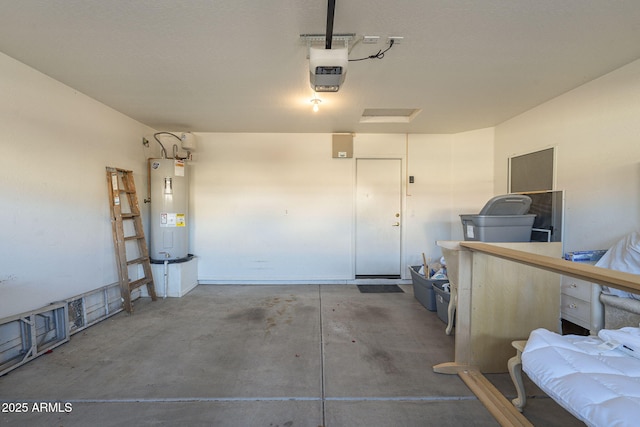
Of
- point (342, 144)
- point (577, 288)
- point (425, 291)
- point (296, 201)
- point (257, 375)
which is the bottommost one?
point (257, 375)

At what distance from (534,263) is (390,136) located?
129 inches

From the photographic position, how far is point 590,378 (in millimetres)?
1090

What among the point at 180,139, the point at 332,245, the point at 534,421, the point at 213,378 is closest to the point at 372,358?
the point at 534,421

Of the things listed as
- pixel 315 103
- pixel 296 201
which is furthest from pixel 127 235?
pixel 315 103

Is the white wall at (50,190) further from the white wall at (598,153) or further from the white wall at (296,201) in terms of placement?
the white wall at (598,153)

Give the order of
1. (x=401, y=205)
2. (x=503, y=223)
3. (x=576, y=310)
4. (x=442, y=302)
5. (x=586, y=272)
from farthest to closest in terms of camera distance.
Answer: (x=401, y=205)
(x=442, y=302)
(x=576, y=310)
(x=503, y=223)
(x=586, y=272)

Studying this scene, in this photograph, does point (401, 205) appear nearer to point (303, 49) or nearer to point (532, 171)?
point (532, 171)

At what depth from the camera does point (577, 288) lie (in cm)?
218

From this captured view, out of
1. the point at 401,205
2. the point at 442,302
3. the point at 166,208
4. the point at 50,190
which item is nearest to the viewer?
the point at 50,190

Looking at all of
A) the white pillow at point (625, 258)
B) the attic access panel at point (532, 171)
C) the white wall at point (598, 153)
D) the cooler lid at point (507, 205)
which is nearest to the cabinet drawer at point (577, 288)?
the white pillow at point (625, 258)

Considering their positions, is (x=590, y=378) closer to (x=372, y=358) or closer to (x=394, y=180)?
(x=372, y=358)

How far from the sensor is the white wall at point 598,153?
6.99 feet

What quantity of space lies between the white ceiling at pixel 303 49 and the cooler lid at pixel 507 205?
1.14m

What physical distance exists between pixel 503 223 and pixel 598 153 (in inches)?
51.8
